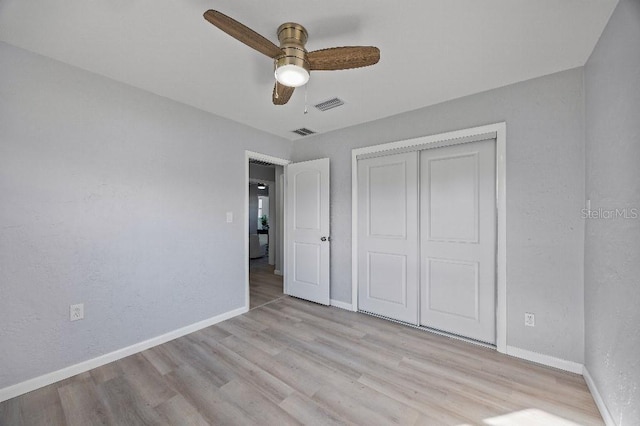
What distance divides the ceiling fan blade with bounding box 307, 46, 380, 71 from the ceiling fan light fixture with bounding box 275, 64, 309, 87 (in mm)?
91

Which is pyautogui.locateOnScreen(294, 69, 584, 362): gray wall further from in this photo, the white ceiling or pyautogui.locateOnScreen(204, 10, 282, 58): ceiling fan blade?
pyautogui.locateOnScreen(204, 10, 282, 58): ceiling fan blade

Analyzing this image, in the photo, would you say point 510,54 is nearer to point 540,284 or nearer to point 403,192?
point 403,192

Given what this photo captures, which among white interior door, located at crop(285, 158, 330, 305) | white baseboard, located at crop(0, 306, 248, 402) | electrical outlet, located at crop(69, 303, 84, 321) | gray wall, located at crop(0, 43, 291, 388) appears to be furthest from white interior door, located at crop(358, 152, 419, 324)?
electrical outlet, located at crop(69, 303, 84, 321)

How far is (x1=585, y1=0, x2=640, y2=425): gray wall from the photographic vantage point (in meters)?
1.29

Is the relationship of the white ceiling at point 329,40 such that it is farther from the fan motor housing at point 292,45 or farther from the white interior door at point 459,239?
the white interior door at point 459,239

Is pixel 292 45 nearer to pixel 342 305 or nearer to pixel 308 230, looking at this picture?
pixel 308 230

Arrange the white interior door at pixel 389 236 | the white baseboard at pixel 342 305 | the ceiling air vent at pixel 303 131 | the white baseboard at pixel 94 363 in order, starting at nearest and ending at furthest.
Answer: the white baseboard at pixel 94 363 < the white interior door at pixel 389 236 < the white baseboard at pixel 342 305 < the ceiling air vent at pixel 303 131

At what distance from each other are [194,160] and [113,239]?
1.07 m

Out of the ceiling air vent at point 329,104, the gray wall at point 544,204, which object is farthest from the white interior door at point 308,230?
the gray wall at point 544,204

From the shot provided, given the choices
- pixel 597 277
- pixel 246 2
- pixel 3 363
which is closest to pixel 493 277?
pixel 597 277

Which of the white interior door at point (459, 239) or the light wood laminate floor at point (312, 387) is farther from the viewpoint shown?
the white interior door at point (459, 239)

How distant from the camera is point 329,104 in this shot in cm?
277

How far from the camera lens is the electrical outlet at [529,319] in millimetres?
2219

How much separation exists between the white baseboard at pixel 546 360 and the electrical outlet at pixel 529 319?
23cm
